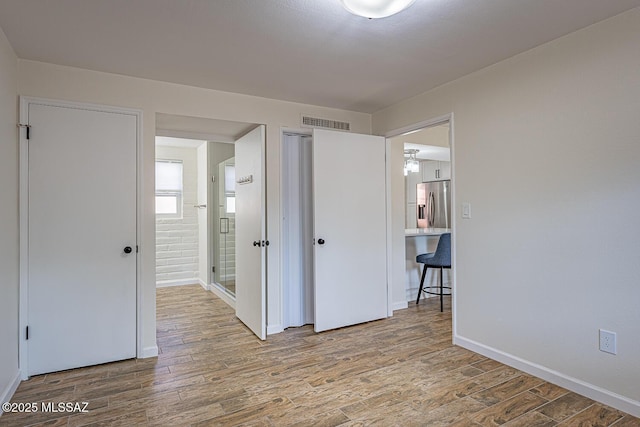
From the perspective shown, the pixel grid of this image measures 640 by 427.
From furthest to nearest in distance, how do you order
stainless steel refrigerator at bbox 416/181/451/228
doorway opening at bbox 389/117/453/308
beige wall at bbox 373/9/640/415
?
1. stainless steel refrigerator at bbox 416/181/451/228
2. doorway opening at bbox 389/117/453/308
3. beige wall at bbox 373/9/640/415

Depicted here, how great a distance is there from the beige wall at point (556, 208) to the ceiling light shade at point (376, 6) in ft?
4.38

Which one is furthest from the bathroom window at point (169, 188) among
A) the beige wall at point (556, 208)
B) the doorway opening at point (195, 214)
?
the beige wall at point (556, 208)

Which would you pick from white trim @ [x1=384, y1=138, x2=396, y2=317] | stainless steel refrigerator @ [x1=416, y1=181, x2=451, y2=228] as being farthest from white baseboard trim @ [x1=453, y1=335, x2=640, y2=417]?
stainless steel refrigerator @ [x1=416, y1=181, x2=451, y2=228]

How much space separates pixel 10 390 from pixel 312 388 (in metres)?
1.91

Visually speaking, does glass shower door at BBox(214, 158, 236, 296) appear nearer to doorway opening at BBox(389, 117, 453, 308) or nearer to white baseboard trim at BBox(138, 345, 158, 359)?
white baseboard trim at BBox(138, 345, 158, 359)

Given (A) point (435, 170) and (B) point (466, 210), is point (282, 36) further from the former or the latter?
(A) point (435, 170)

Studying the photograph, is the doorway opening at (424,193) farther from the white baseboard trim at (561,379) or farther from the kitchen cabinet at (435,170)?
the white baseboard trim at (561,379)

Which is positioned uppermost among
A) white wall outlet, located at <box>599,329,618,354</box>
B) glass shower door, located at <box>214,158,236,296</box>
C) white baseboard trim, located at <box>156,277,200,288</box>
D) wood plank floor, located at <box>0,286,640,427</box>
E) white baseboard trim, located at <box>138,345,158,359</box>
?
glass shower door, located at <box>214,158,236,296</box>

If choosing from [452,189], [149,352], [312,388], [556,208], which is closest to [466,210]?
[452,189]

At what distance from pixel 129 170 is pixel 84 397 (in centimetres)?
163

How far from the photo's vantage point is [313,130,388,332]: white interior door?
11.5ft

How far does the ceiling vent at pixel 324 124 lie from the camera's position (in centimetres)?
367

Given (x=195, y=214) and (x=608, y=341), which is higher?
(x=195, y=214)

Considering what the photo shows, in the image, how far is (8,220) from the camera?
2.30m
